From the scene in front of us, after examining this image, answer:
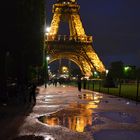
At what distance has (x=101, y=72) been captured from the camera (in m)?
88.9

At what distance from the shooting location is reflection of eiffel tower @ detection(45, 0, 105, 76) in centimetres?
8850

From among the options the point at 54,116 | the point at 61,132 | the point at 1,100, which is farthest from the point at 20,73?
the point at 61,132

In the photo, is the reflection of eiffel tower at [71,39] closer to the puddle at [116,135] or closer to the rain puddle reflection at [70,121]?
the rain puddle reflection at [70,121]

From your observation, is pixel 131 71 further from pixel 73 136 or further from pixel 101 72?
pixel 73 136

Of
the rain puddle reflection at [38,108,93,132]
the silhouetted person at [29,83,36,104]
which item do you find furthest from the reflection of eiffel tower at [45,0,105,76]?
the rain puddle reflection at [38,108,93,132]

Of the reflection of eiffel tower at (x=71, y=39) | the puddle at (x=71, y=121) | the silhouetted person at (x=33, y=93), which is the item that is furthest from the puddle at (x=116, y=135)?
the reflection of eiffel tower at (x=71, y=39)

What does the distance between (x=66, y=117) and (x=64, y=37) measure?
241 feet

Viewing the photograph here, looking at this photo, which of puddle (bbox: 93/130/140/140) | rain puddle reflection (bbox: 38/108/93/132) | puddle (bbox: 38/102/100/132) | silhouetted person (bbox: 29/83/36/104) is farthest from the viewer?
silhouetted person (bbox: 29/83/36/104)

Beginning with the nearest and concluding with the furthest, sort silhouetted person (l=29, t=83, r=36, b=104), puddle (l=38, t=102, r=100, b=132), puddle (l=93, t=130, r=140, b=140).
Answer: puddle (l=93, t=130, r=140, b=140) < puddle (l=38, t=102, r=100, b=132) < silhouetted person (l=29, t=83, r=36, b=104)

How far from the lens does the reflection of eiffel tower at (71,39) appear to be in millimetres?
88500

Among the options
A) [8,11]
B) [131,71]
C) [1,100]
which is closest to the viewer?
[8,11]

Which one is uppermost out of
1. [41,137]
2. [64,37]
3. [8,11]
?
[64,37]

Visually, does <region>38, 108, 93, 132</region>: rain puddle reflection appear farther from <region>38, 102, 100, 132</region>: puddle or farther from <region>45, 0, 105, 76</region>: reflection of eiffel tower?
<region>45, 0, 105, 76</region>: reflection of eiffel tower

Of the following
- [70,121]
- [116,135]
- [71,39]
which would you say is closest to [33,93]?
[70,121]
